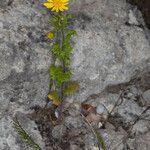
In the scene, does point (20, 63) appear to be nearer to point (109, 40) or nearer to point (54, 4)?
point (54, 4)

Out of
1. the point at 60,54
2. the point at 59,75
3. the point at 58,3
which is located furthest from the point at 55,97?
the point at 58,3

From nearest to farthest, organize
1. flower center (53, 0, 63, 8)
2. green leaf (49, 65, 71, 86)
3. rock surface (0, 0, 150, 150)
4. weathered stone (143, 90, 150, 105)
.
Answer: flower center (53, 0, 63, 8) < green leaf (49, 65, 71, 86) < rock surface (0, 0, 150, 150) < weathered stone (143, 90, 150, 105)

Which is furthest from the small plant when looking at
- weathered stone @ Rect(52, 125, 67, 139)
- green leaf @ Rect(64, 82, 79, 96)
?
weathered stone @ Rect(52, 125, 67, 139)

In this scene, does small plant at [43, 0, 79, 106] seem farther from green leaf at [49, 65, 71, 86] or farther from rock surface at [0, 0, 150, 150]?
rock surface at [0, 0, 150, 150]

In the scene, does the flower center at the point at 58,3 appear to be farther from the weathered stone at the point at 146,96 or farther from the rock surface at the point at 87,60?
the weathered stone at the point at 146,96

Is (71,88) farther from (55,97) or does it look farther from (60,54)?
(60,54)

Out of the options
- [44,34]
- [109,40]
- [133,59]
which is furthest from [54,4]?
[133,59]

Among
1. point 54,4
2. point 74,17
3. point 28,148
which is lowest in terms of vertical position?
point 28,148
